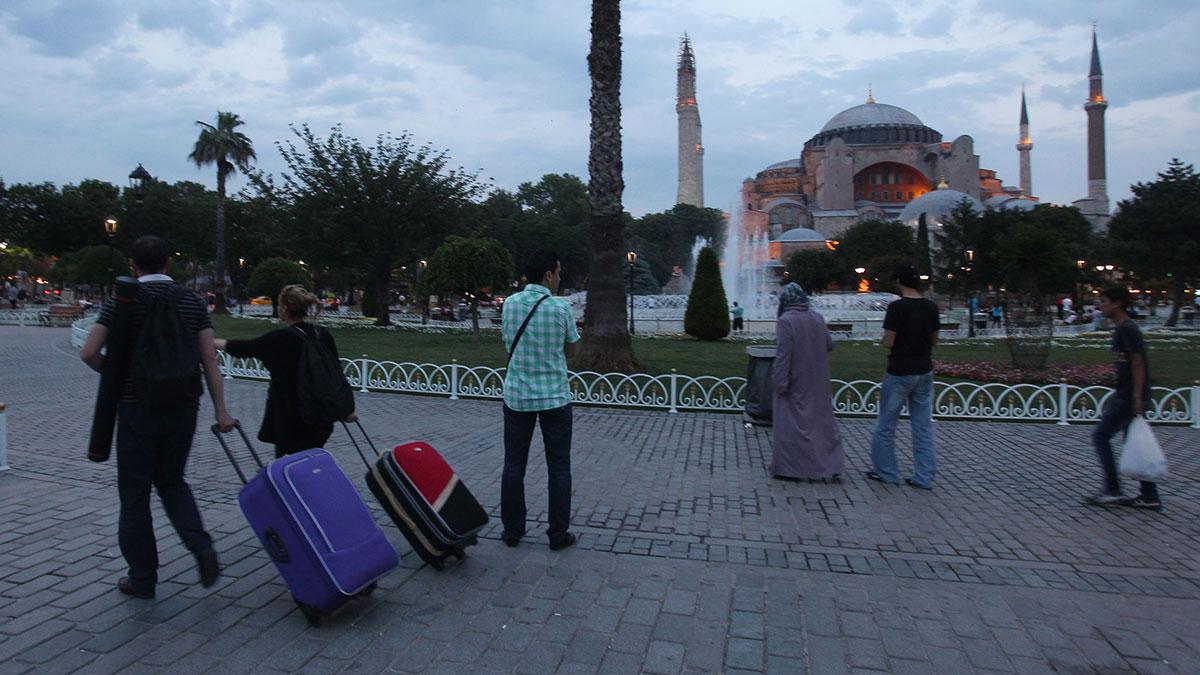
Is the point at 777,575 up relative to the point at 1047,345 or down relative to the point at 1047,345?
down

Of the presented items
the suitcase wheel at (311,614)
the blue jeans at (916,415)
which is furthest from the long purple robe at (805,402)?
the suitcase wheel at (311,614)

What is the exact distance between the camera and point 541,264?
3.97 m

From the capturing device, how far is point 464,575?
3564 mm

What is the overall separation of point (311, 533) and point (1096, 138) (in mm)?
102809

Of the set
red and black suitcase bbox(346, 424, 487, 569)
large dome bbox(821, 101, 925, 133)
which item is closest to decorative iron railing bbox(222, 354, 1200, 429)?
red and black suitcase bbox(346, 424, 487, 569)

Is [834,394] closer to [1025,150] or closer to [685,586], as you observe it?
[685,586]

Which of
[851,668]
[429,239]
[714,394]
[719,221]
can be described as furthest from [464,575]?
[719,221]

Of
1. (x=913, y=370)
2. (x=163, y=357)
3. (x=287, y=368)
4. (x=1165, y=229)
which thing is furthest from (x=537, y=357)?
(x=1165, y=229)

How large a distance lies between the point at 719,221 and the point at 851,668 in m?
77.9

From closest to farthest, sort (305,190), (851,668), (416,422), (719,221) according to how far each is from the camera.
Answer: (851,668) < (416,422) < (305,190) < (719,221)

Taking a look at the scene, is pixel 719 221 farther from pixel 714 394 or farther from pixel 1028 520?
pixel 1028 520

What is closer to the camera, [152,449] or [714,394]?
[152,449]

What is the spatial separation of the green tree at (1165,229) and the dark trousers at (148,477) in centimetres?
3554

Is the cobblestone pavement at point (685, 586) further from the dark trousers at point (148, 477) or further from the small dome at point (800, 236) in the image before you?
the small dome at point (800, 236)
